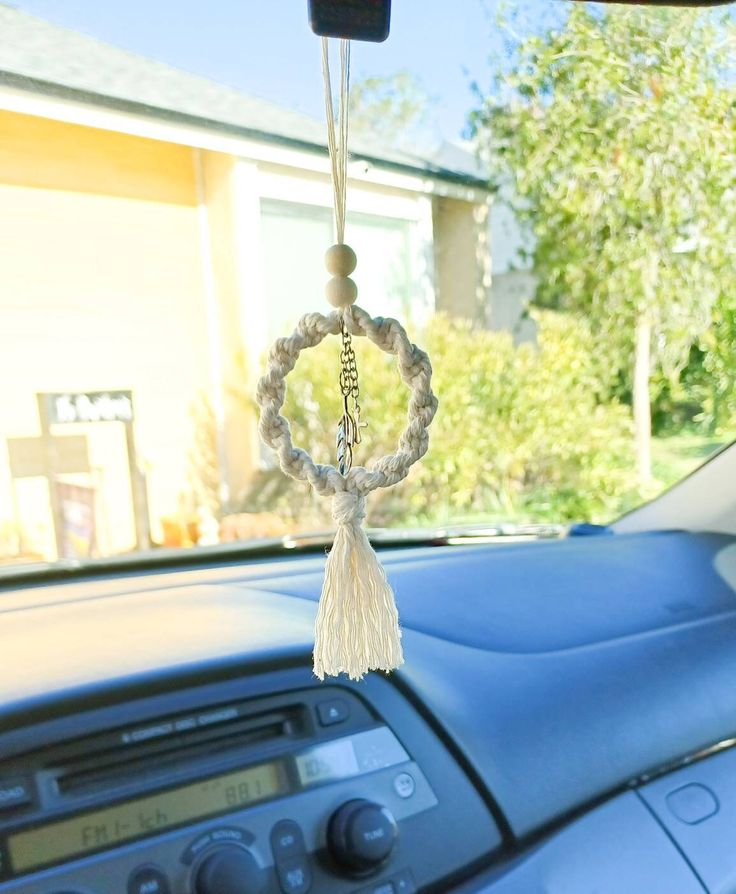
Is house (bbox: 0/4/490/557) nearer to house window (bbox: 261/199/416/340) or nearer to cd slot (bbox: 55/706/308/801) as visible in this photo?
house window (bbox: 261/199/416/340)

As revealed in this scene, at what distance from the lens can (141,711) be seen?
44.2 inches

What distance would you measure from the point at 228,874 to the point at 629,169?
3.74 m

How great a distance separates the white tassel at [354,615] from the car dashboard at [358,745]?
32cm

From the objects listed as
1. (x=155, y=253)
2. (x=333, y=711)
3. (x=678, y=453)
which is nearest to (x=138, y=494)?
(x=155, y=253)

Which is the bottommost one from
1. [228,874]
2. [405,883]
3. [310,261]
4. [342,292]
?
[405,883]

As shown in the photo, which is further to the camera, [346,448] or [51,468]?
[51,468]

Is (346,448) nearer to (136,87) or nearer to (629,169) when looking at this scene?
(136,87)

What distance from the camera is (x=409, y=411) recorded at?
878 mm

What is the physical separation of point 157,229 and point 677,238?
8.35ft

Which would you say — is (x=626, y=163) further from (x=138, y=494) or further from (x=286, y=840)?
(x=286, y=840)

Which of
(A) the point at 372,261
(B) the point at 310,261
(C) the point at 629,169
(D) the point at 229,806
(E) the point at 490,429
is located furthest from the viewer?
(A) the point at 372,261

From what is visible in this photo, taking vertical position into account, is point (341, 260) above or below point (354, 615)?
above

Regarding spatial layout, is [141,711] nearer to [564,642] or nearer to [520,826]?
[520,826]

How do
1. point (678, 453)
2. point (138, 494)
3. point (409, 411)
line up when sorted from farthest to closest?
point (138, 494) → point (678, 453) → point (409, 411)
